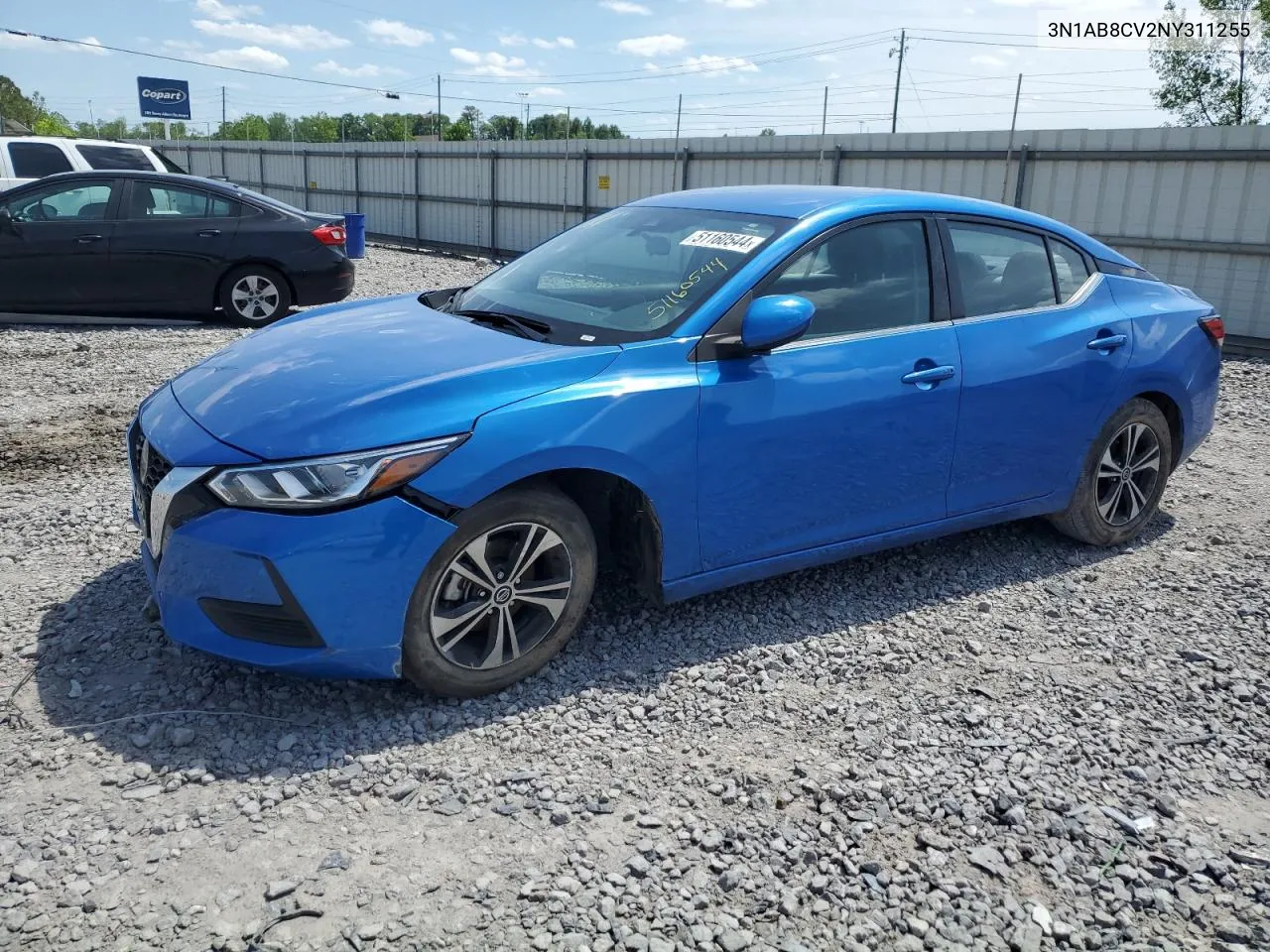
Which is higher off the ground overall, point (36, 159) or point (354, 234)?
point (36, 159)

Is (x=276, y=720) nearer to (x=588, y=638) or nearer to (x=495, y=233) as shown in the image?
(x=588, y=638)

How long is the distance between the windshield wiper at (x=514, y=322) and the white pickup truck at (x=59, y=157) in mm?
9978

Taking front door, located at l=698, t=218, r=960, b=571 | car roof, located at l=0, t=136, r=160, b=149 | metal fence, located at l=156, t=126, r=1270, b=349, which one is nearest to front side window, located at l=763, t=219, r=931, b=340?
front door, located at l=698, t=218, r=960, b=571

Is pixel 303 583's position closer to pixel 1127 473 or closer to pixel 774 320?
pixel 774 320

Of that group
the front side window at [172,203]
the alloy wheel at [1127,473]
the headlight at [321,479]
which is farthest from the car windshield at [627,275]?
the front side window at [172,203]

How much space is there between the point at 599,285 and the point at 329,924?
2512mm

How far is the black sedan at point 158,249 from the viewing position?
10234 millimetres

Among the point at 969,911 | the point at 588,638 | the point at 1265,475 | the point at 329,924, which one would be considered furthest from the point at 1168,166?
the point at 329,924

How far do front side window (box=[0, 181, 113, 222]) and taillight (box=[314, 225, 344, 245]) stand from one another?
1970mm

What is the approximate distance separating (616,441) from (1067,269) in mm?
2601

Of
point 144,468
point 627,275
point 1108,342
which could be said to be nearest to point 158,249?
point 144,468

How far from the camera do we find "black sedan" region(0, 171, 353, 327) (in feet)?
33.6

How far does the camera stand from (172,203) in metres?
10.8

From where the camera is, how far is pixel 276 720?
3.41 metres
